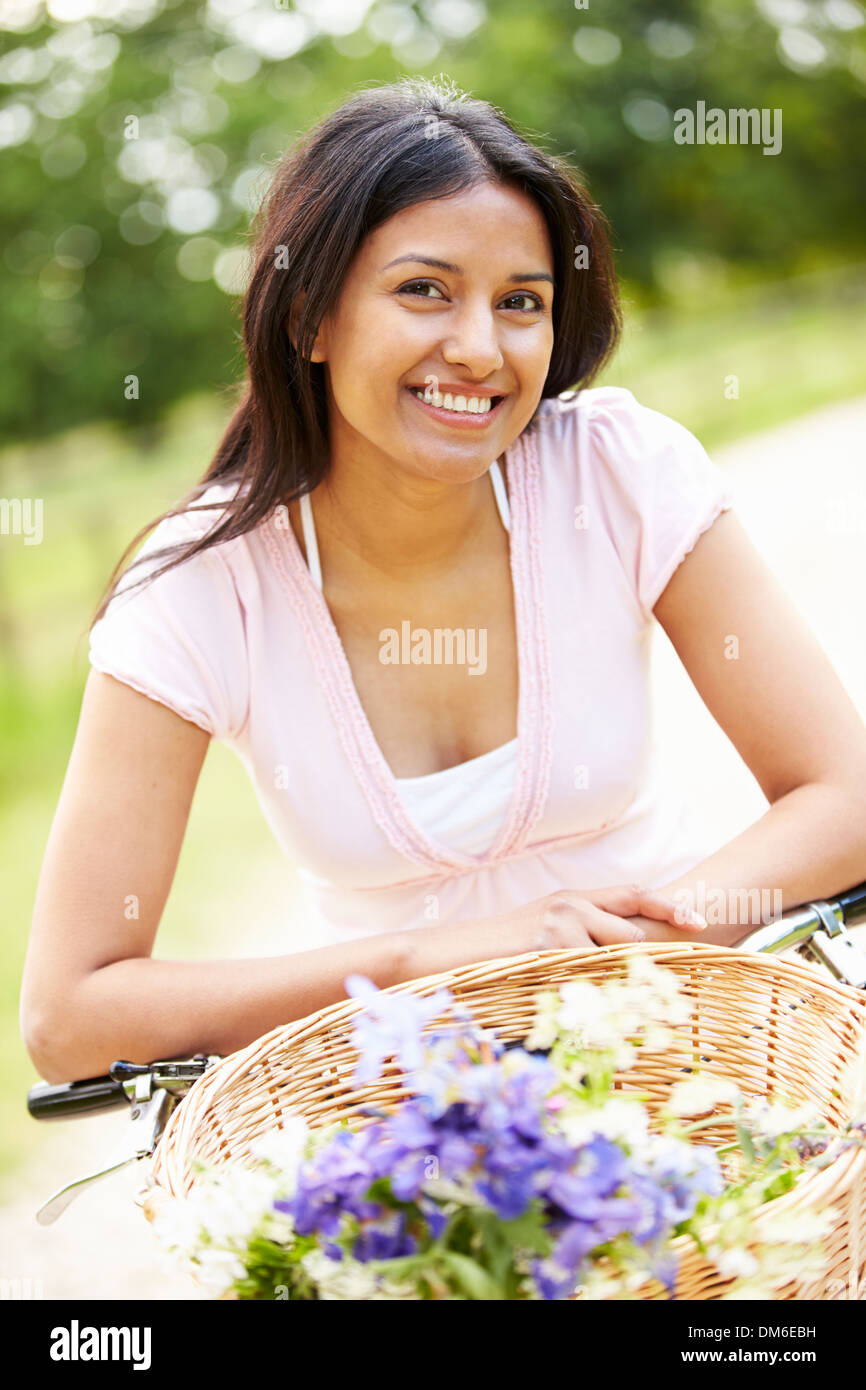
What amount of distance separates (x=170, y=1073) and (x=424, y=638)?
734mm

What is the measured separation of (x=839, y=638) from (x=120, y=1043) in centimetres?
495

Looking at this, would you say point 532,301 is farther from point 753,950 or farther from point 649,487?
point 753,950

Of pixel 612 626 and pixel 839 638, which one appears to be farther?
pixel 839 638

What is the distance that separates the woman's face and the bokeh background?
2.08 m

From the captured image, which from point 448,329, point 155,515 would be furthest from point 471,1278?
point 155,515

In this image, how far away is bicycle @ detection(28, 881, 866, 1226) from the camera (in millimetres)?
1237

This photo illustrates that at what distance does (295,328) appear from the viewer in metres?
1.66

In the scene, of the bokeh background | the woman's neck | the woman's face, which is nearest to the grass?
the bokeh background

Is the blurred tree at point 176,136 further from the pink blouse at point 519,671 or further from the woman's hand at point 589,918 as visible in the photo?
the woman's hand at point 589,918

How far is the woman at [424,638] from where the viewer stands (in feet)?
4.93

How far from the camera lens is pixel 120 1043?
4.80 feet

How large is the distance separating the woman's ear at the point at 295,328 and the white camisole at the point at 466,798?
1.86 ft

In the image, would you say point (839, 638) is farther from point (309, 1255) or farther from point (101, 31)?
point (101, 31)
